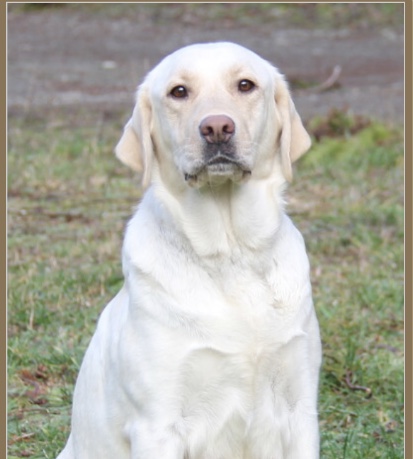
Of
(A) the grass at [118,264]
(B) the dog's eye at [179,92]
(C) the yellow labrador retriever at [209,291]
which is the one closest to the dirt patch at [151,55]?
(A) the grass at [118,264]

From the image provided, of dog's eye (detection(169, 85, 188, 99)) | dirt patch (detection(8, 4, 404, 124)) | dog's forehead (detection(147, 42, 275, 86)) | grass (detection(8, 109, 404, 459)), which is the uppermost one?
dirt patch (detection(8, 4, 404, 124))

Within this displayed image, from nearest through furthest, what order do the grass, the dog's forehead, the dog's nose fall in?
the dog's nose
the dog's forehead
the grass

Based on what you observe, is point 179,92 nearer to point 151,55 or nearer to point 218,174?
point 218,174

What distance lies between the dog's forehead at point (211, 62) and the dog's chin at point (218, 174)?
312 millimetres

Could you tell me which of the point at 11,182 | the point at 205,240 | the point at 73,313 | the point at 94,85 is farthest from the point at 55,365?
the point at 94,85

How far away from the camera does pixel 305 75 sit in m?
11.6

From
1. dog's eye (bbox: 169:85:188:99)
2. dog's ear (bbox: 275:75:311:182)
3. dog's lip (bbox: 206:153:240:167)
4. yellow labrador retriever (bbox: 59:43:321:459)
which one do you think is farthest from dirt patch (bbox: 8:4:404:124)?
dog's lip (bbox: 206:153:240:167)

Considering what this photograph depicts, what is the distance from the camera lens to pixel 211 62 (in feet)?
13.1

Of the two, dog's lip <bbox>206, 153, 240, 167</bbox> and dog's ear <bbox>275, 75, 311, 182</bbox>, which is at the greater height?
dog's ear <bbox>275, 75, 311, 182</bbox>

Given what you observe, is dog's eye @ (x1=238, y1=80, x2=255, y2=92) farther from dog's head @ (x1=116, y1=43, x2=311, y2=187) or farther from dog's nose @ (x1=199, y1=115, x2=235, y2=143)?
dog's nose @ (x1=199, y1=115, x2=235, y2=143)

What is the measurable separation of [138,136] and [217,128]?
16.6 inches

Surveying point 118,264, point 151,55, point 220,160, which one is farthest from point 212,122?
point 151,55

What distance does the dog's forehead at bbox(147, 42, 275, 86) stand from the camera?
3992 millimetres

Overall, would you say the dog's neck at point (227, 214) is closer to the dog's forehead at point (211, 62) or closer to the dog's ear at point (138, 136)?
the dog's ear at point (138, 136)
